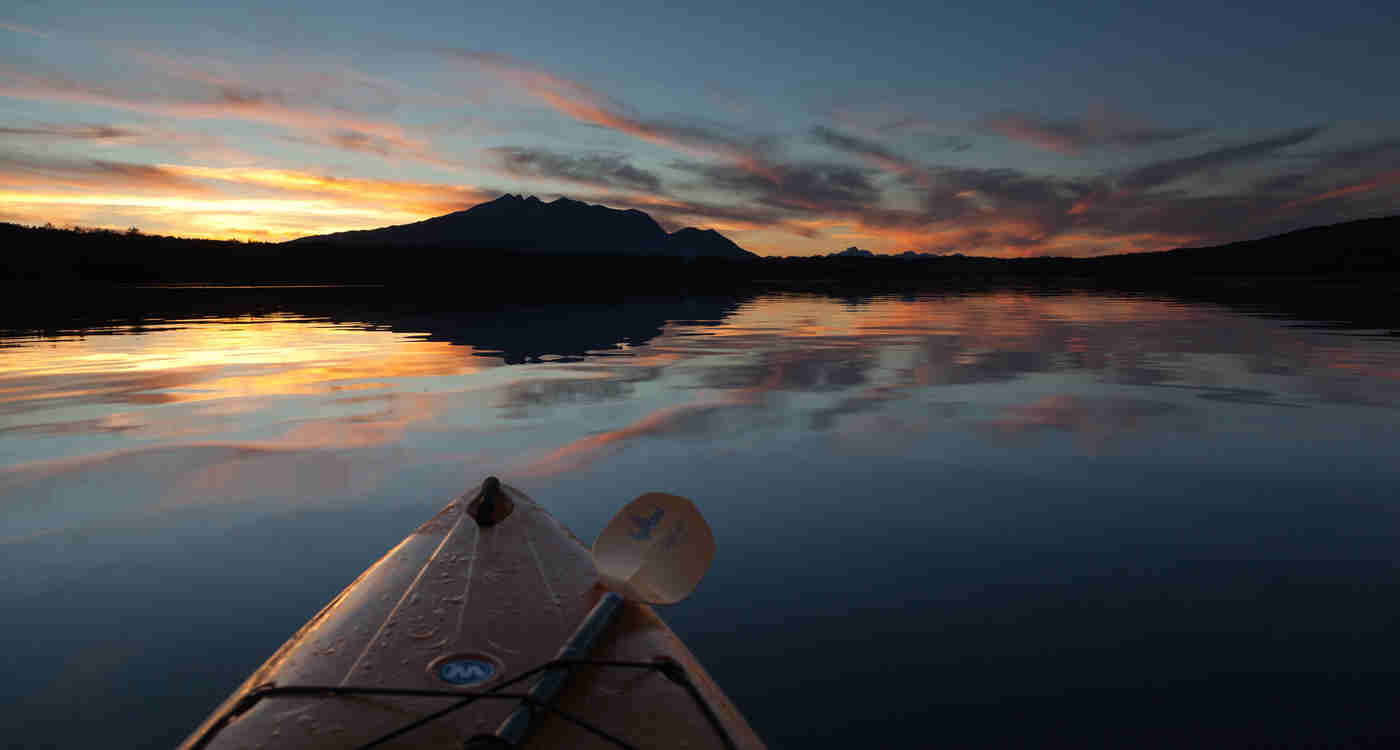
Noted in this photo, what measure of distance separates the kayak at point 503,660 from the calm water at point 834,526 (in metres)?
1.03

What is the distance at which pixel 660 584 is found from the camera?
321 cm

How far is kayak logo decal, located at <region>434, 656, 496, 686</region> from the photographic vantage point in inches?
101

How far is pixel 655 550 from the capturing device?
129 inches

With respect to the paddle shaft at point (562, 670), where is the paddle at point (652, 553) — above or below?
above

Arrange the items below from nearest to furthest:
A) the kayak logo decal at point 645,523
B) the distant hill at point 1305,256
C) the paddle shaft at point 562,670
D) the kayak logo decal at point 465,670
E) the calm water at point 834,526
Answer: the paddle shaft at point 562,670 → the kayak logo decal at point 465,670 → the kayak logo decal at point 645,523 → the calm water at point 834,526 → the distant hill at point 1305,256

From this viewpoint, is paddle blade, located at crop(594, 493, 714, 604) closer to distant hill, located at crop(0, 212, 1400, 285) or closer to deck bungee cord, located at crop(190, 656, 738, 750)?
deck bungee cord, located at crop(190, 656, 738, 750)

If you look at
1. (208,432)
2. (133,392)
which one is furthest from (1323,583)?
(133,392)

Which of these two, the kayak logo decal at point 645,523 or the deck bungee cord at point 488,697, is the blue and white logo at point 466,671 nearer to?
the deck bungee cord at point 488,697

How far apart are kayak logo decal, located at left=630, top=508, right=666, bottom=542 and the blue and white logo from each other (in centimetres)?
90

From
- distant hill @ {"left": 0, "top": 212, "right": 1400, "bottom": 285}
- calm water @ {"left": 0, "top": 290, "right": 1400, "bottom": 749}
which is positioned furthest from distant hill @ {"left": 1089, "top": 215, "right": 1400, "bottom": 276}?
calm water @ {"left": 0, "top": 290, "right": 1400, "bottom": 749}

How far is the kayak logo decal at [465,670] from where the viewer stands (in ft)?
8.40

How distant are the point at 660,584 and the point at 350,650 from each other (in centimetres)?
131

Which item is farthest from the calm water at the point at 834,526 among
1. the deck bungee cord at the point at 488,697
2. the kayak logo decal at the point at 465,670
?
the kayak logo decal at the point at 465,670

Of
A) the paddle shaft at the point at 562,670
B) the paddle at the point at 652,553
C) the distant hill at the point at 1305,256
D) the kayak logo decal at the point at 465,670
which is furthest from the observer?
the distant hill at the point at 1305,256
